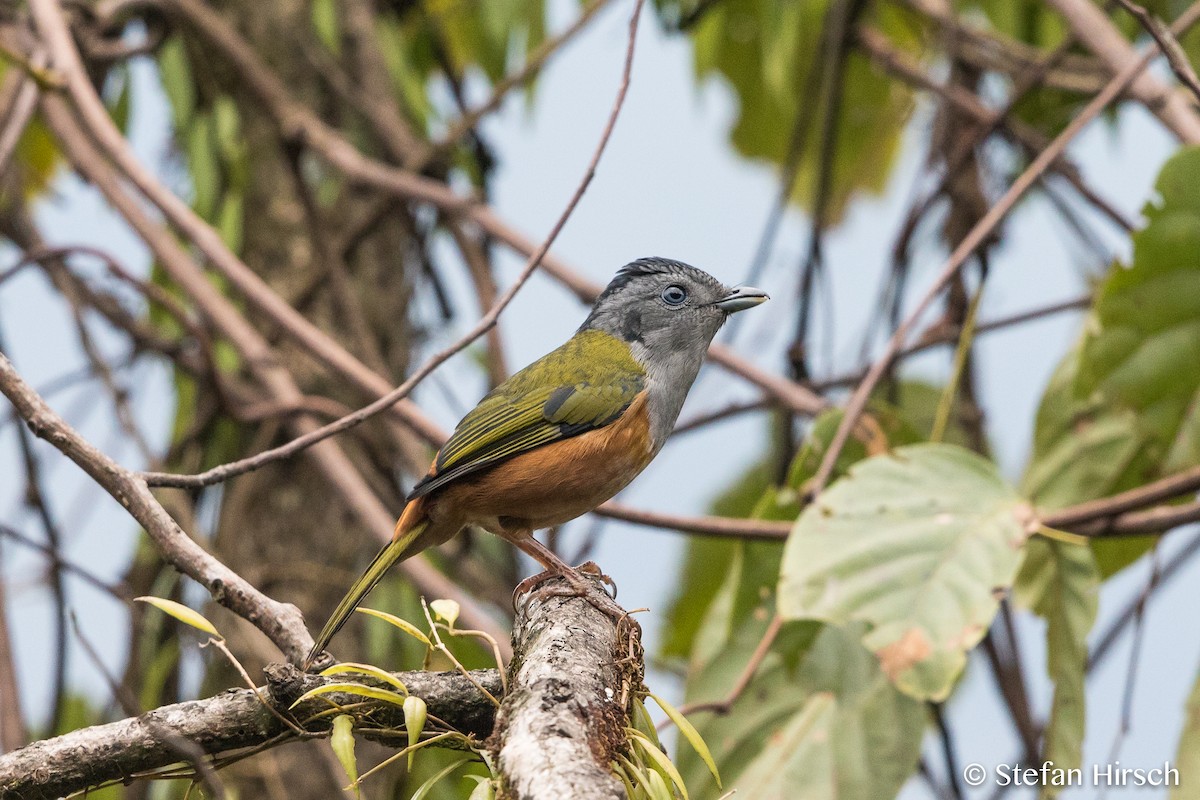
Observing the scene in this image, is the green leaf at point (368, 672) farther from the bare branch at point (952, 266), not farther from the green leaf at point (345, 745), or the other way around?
the bare branch at point (952, 266)

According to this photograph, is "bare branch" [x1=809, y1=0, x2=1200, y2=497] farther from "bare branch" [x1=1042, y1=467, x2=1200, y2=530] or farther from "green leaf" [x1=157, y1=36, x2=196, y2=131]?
"green leaf" [x1=157, y1=36, x2=196, y2=131]

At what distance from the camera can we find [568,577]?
119 inches

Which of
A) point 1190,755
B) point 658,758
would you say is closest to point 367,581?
point 658,758

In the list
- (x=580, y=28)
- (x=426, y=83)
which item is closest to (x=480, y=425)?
(x=580, y=28)

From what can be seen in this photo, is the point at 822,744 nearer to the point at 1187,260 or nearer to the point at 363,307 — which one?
the point at 1187,260

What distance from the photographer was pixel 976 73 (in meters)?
6.05

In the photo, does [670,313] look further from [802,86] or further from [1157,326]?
[802,86]

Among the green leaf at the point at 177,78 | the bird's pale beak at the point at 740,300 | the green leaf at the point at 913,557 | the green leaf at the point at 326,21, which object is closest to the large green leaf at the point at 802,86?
the green leaf at the point at 326,21

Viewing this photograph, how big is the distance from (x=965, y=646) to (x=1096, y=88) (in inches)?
126

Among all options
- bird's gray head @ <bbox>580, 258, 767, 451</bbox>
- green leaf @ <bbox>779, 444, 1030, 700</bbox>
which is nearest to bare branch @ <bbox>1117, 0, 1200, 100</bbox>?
green leaf @ <bbox>779, 444, 1030, 700</bbox>

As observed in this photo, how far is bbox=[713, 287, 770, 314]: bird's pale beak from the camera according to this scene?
12.9 ft

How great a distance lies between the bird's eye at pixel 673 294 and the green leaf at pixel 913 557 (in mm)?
836

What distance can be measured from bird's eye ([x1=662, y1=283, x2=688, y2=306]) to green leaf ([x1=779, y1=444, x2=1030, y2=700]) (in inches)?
32.9

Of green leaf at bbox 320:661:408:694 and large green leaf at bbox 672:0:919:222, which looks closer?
green leaf at bbox 320:661:408:694
